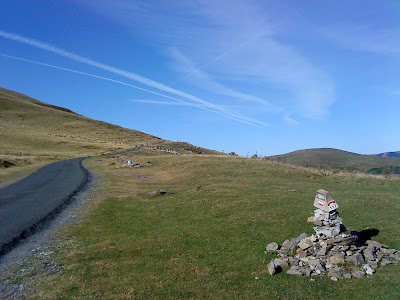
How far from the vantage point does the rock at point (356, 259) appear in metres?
11.6

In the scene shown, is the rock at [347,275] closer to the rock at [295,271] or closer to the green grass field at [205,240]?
the green grass field at [205,240]

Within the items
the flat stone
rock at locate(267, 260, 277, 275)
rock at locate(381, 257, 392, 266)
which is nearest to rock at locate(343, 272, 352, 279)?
the flat stone

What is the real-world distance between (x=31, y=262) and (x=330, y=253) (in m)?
13.3

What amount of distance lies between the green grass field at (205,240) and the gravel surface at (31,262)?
552mm

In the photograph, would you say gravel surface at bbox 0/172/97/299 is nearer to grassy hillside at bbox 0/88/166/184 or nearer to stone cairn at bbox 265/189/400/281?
stone cairn at bbox 265/189/400/281

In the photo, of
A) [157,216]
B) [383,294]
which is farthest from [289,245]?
[157,216]

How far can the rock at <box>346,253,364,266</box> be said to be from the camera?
11.6 meters

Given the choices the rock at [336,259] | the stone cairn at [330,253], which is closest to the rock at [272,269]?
the stone cairn at [330,253]

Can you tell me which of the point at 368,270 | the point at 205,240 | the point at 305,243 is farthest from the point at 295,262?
the point at 205,240

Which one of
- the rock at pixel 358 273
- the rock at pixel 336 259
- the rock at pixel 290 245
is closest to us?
the rock at pixel 358 273

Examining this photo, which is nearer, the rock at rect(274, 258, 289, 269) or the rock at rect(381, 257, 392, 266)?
the rock at rect(381, 257, 392, 266)

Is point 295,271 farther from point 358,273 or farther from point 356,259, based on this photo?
point 356,259

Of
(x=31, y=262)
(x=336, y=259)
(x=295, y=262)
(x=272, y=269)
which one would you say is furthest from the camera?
(x=31, y=262)

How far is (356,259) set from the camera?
11.7m
